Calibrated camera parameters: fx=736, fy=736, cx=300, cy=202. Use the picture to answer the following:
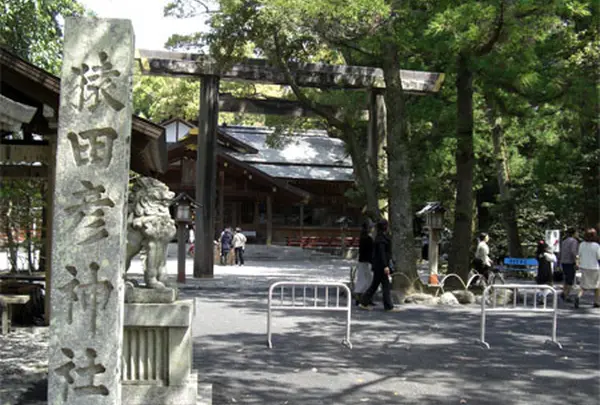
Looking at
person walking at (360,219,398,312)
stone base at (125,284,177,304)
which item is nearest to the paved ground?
person walking at (360,219,398,312)

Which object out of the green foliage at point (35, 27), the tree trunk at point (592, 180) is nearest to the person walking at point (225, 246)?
the tree trunk at point (592, 180)

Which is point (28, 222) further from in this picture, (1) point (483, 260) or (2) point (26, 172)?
(1) point (483, 260)

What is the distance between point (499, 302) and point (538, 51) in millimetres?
6215

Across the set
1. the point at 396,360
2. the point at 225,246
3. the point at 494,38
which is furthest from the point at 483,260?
the point at 225,246

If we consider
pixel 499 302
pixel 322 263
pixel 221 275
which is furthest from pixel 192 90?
pixel 499 302

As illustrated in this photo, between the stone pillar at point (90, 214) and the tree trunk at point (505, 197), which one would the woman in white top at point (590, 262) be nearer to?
the tree trunk at point (505, 197)

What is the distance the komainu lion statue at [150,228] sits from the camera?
21.0ft

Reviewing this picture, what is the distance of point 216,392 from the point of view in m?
7.02

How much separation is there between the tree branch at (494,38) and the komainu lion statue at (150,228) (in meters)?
9.43

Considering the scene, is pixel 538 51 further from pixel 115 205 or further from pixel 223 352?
pixel 115 205

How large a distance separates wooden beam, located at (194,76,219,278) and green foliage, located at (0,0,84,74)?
7.02 metres

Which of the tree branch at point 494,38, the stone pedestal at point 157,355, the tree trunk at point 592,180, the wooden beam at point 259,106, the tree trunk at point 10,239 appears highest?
the tree branch at point 494,38

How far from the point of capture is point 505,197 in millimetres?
25078

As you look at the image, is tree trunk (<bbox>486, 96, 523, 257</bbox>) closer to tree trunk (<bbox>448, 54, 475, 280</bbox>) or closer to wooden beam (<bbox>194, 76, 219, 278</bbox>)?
tree trunk (<bbox>448, 54, 475, 280</bbox>)
